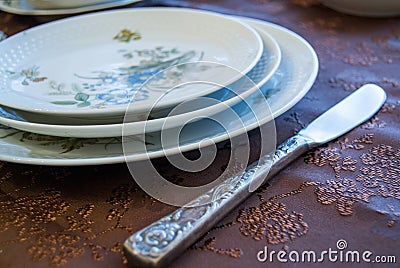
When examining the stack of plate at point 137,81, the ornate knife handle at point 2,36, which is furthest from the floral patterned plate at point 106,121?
the ornate knife handle at point 2,36

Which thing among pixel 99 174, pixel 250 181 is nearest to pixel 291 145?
pixel 250 181

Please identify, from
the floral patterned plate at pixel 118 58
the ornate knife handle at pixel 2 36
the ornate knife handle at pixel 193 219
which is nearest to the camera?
the ornate knife handle at pixel 193 219

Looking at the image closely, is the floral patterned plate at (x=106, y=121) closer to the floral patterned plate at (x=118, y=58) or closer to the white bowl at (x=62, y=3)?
the floral patterned plate at (x=118, y=58)

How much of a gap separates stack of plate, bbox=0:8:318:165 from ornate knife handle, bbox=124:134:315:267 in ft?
0.12

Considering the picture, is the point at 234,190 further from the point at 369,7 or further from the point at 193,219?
the point at 369,7

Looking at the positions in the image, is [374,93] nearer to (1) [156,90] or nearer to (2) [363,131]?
(2) [363,131]

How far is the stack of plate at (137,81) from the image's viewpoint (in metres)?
0.44

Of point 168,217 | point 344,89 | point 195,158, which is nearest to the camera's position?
point 168,217

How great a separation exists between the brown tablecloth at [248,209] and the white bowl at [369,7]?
302 mm

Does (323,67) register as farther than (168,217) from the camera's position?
Yes

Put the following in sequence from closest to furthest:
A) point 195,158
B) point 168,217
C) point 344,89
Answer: point 168,217, point 195,158, point 344,89

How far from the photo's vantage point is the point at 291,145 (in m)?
0.47

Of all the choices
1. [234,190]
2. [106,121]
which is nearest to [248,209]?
[234,190]

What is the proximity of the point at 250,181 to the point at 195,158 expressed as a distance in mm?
72
